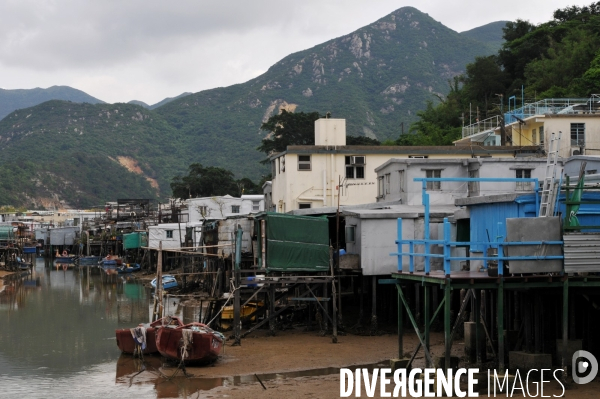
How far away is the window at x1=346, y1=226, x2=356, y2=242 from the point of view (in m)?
34.9

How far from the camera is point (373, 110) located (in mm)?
182250

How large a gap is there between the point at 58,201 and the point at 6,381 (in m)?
155

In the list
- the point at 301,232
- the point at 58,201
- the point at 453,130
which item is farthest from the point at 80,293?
the point at 58,201

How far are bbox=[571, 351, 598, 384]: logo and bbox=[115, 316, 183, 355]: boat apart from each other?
13691mm

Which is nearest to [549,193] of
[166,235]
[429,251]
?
[429,251]

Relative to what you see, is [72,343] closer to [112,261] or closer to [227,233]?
[227,233]

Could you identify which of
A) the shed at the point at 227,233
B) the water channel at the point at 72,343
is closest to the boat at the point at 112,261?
the water channel at the point at 72,343

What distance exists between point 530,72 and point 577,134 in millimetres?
26069

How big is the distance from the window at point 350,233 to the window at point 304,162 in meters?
16.6

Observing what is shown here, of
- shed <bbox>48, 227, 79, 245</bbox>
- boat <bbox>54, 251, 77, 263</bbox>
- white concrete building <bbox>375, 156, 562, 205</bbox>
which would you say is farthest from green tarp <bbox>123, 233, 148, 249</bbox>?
white concrete building <bbox>375, 156, 562, 205</bbox>

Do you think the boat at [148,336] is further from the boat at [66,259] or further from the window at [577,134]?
the boat at [66,259]

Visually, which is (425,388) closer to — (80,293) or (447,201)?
(447,201)

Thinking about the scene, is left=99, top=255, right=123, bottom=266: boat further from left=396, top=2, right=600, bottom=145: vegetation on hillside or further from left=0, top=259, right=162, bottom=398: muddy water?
left=396, top=2, right=600, bottom=145: vegetation on hillside

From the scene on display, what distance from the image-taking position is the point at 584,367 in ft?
73.1
